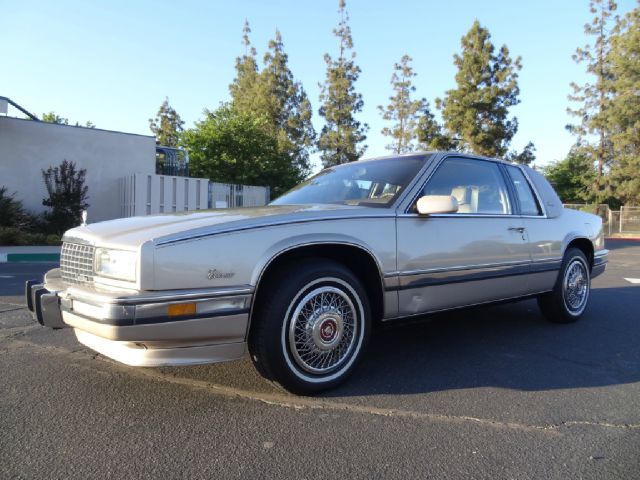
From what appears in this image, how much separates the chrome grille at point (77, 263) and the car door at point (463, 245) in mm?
1905

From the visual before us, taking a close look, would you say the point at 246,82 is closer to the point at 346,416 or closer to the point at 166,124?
the point at 166,124

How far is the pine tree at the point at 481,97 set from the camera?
33.6m

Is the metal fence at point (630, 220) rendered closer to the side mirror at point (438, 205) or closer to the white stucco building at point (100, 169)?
the white stucco building at point (100, 169)

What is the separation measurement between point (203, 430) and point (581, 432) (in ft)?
6.34

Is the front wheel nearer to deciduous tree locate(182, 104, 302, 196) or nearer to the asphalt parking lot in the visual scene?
the asphalt parking lot

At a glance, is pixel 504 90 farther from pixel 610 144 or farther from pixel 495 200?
pixel 495 200

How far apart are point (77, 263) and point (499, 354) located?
10.2 ft

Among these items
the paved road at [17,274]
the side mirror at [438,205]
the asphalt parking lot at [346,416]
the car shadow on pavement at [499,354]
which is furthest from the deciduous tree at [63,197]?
the side mirror at [438,205]

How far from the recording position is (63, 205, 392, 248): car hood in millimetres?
2594

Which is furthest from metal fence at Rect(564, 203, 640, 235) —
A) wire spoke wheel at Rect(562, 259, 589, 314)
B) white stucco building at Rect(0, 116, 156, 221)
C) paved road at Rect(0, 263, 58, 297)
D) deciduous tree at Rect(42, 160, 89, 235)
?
paved road at Rect(0, 263, 58, 297)

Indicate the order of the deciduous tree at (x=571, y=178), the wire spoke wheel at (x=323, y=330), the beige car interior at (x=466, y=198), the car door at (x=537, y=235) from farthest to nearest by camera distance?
the deciduous tree at (x=571, y=178), the car door at (x=537, y=235), the beige car interior at (x=466, y=198), the wire spoke wheel at (x=323, y=330)

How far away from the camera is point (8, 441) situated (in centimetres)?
230

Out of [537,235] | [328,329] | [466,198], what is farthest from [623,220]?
[328,329]

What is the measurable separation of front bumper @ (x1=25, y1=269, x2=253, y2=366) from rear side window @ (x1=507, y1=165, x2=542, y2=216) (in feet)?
9.80
